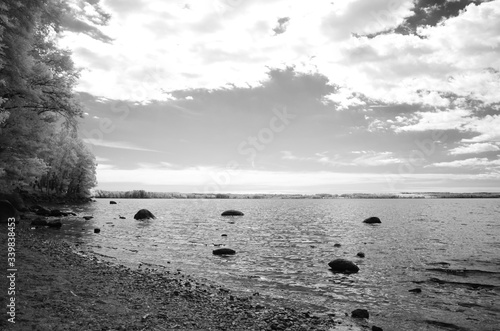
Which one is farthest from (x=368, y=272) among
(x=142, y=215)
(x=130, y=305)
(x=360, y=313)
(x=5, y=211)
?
(x=142, y=215)

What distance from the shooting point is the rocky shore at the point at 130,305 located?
8.42 meters

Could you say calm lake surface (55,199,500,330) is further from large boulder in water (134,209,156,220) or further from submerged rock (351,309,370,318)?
large boulder in water (134,209,156,220)

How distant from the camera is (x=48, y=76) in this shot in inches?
811

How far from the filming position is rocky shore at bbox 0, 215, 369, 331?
8.42 metres

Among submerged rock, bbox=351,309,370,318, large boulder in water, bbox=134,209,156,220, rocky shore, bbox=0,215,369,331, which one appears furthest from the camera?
large boulder in water, bbox=134,209,156,220

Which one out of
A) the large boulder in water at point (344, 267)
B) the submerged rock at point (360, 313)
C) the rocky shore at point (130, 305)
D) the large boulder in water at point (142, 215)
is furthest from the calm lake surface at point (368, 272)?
the large boulder in water at point (142, 215)

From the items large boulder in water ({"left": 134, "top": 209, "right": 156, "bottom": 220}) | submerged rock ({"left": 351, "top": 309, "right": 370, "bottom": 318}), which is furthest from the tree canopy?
large boulder in water ({"left": 134, "top": 209, "right": 156, "bottom": 220})

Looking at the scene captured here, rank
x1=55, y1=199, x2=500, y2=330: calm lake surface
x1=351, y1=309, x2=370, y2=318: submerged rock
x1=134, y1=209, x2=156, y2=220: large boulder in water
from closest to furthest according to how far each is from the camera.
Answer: x1=351, y1=309, x2=370, y2=318: submerged rock < x1=55, y1=199, x2=500, y2=330: calm lake surface < x1=134, y1=209, x2=156, y2=220: large boulder in water

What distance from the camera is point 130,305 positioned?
10367 mm

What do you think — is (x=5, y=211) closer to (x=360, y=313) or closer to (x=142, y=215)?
(x=142, y=215)

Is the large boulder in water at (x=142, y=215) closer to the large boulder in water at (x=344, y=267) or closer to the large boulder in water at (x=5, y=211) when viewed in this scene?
the large boulder in water at (x=5, y=211)

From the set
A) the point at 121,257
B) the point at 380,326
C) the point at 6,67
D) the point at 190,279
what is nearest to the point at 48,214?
the point at 121,257

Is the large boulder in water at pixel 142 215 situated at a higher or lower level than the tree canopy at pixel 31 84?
lower

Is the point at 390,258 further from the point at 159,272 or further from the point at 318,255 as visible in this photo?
the point at 159,272
